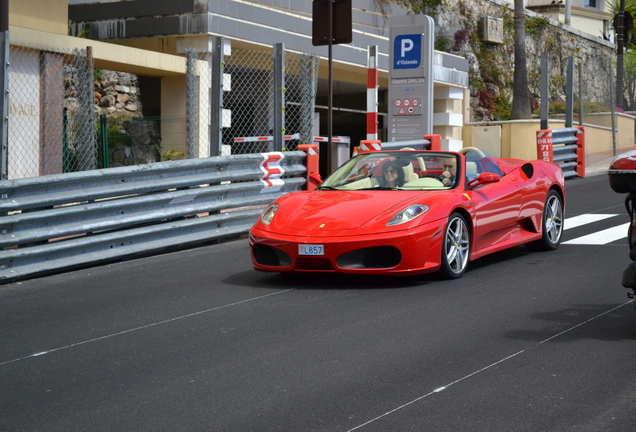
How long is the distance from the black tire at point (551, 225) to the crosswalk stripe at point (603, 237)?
1.67 ft

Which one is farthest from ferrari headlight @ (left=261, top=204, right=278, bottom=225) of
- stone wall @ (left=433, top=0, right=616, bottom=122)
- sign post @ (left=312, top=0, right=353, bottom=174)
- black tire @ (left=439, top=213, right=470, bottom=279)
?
stone wall @ (left=433, top=0, right=616, bottom=122)

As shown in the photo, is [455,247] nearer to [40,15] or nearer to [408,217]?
[408,217]

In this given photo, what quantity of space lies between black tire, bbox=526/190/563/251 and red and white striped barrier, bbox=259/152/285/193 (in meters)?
3.58

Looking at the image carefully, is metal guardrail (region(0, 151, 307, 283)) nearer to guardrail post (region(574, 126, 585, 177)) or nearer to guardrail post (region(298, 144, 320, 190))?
guardrail post (region(298, 144, 320, 190))

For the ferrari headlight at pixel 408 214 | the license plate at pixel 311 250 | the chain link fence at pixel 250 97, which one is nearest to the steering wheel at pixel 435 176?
the ferrari headlight at pixel 408 214

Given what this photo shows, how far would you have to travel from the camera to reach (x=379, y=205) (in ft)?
25.8

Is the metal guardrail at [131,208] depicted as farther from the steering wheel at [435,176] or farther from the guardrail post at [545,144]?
the guardrail post at [545,144]

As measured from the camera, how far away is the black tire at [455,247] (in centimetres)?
779

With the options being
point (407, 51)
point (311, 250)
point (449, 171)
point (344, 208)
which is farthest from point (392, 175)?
point (407, 51)

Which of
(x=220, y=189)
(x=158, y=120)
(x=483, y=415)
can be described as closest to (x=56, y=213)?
(x=220, y=189)

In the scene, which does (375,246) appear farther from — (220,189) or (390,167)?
(220,189)

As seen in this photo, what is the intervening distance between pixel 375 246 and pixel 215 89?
4122 millimetres

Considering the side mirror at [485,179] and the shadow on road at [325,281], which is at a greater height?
the side mirror at [485,179]

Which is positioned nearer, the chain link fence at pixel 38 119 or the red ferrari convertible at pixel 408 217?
the red ferrari convertible at pixel 408 217
